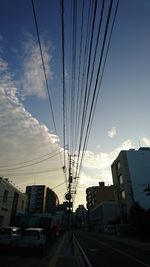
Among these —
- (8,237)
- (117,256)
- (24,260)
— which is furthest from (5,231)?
(117,256)

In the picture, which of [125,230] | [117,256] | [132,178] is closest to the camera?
[117,256]

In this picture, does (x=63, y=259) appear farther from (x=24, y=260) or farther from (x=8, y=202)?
(x=8, y=202)

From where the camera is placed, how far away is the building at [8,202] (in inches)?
1246

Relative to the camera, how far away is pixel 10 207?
3591 cm

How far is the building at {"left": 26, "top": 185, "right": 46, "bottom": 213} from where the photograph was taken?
4547 inches

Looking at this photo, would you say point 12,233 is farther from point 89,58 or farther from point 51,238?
point 89,58

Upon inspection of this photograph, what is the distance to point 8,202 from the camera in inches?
1368

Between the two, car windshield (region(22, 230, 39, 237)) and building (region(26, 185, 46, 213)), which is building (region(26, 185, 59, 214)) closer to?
building (region(26, 185, 46, 213))

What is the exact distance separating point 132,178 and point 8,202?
86.0ft

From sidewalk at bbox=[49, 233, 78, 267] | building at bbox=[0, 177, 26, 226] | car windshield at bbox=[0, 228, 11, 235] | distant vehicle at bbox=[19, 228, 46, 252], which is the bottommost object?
sidewalk at bbox=[49, 233, 78, 267]

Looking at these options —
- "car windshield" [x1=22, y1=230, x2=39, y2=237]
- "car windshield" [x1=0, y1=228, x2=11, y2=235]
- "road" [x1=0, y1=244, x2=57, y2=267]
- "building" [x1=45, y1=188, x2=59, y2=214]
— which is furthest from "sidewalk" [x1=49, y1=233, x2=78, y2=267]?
"building" [x1=45, y1=188, x2=59, y2=214]

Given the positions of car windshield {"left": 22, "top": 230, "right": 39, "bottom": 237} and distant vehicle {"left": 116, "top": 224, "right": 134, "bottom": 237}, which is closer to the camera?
car windshield {"left": 22, "top": 230, "right": 39, "bottom": 237}

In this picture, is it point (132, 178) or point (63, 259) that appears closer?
point (63, 259)

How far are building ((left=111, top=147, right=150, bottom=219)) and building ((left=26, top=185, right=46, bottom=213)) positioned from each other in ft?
247
